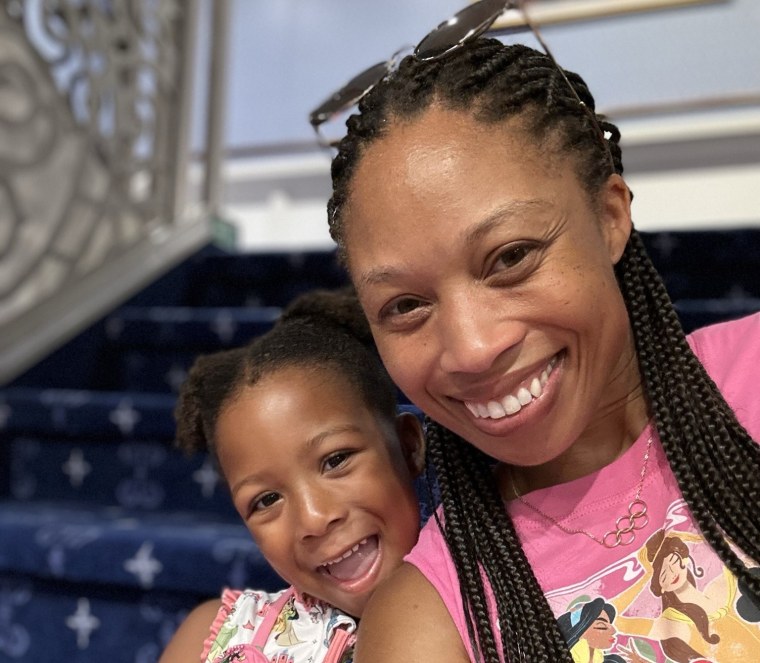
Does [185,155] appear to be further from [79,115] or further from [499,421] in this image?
[499,421]

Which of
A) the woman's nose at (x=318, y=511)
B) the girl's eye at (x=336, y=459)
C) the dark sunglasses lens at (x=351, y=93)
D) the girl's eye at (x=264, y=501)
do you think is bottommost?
the woman's nose at (x=318, y=511)

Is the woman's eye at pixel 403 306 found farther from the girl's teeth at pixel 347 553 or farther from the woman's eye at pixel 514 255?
the girl's teeth at pixel 347 553

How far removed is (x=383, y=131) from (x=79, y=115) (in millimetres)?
2154

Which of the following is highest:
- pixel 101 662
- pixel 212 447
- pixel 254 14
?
pixel 254 14

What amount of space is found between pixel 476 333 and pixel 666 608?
0.31 m

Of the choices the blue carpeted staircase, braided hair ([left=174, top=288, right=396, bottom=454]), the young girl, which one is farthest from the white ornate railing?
the young girl

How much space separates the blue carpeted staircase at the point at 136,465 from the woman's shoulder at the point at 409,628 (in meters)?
0.72

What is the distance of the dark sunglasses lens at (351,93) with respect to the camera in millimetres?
961

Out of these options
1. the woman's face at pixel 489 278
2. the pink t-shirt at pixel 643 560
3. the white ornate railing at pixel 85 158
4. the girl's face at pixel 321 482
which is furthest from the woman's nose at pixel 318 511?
the white ornate railing at pixel 85 158

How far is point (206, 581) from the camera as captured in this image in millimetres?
1605

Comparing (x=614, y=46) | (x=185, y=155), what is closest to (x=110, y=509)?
(x=185, y=155)

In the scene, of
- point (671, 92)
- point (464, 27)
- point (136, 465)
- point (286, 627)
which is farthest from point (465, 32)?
point (671, 92)

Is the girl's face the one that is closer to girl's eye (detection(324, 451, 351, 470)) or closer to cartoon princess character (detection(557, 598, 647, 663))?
girl's eye (detection(324, 451, 351, 470))

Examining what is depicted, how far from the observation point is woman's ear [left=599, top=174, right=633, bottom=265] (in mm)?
873
